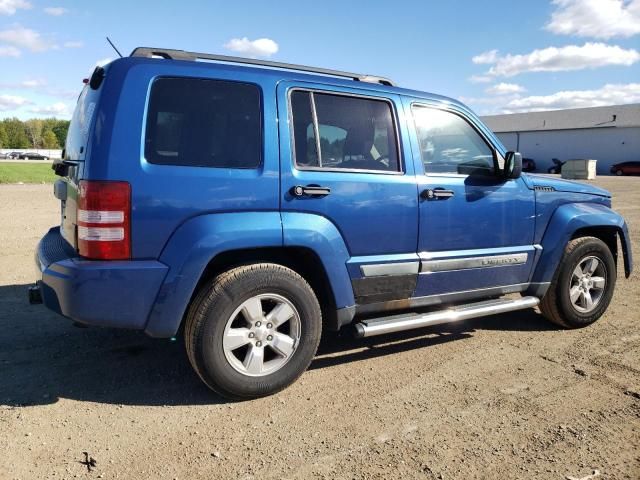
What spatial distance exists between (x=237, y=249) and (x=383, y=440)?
1.41 meters

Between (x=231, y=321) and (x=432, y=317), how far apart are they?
5.20 ft

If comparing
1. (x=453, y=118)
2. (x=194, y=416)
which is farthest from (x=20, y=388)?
(x=453, y=118)

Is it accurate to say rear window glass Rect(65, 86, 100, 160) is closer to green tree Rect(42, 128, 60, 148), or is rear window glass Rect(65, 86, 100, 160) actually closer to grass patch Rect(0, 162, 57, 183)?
grass patch Rect(0, 162, 57, 183)

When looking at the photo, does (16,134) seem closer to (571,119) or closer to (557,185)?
(571,119)

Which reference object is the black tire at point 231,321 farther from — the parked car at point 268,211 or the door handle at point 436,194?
the door handle at point 436,194

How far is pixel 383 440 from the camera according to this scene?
295 centimetres

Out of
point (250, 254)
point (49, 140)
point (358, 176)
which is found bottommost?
point (250, 254)

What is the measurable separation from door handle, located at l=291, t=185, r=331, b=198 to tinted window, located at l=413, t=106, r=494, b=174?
0.96 metres

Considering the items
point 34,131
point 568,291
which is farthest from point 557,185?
point 34,131

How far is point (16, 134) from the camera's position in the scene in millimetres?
139625

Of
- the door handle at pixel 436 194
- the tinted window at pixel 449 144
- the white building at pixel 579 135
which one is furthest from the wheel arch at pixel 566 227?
the white building at pixel 579 135

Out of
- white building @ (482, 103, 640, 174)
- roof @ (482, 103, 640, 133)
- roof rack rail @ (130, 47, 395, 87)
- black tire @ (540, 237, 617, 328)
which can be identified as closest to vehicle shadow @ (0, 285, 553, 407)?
black tire @ (540, 237, 617, 328)

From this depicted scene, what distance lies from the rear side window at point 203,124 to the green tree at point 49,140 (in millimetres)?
152265

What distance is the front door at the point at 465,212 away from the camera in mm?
4000
